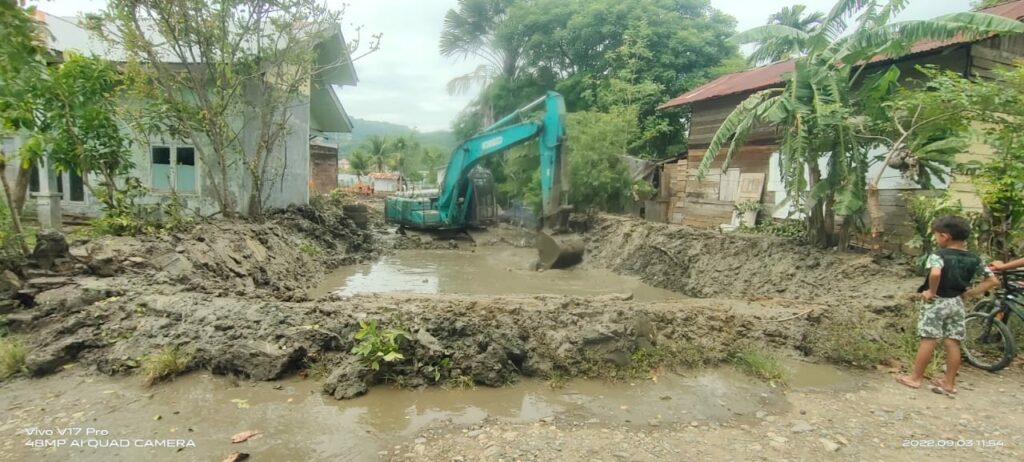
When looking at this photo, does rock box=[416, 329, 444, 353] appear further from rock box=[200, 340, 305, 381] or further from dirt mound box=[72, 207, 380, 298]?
dirt mound box=[72, 207, 380, 298]

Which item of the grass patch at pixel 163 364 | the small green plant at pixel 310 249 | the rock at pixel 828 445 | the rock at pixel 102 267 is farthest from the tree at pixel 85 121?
the rock at pixel 828 445

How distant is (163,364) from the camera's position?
3.80m

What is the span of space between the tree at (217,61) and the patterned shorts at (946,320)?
33.5ft

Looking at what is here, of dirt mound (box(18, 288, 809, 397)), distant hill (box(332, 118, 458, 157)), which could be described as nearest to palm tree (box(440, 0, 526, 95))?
distant hill (box(332, 118, 458, 157))

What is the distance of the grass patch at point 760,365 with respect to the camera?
423cm

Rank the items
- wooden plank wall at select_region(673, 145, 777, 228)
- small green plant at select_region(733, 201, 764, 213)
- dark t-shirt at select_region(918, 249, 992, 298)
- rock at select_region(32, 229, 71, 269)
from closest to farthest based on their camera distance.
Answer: dark t-shirt at select_region(918, 249, 992, 298) < rock at select_region(32, 229, 71, 269) < small green plant at select_region(733, 201, 764, 213) < wooden plank wall at select_region(673, 145, 777, 228)

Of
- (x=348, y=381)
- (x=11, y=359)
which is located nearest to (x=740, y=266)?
(x=348, y=381)

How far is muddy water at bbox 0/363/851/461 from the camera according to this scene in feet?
9.89

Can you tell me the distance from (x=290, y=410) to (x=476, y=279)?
6.06 meters

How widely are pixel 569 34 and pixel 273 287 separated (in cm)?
1631

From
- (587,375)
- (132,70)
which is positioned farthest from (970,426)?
(132,70)

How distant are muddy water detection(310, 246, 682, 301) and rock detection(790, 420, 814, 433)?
4.56 metres

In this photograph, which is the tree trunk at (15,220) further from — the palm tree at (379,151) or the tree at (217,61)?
the palm tree at (379,151)

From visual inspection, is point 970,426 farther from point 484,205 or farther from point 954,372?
point 484,205
